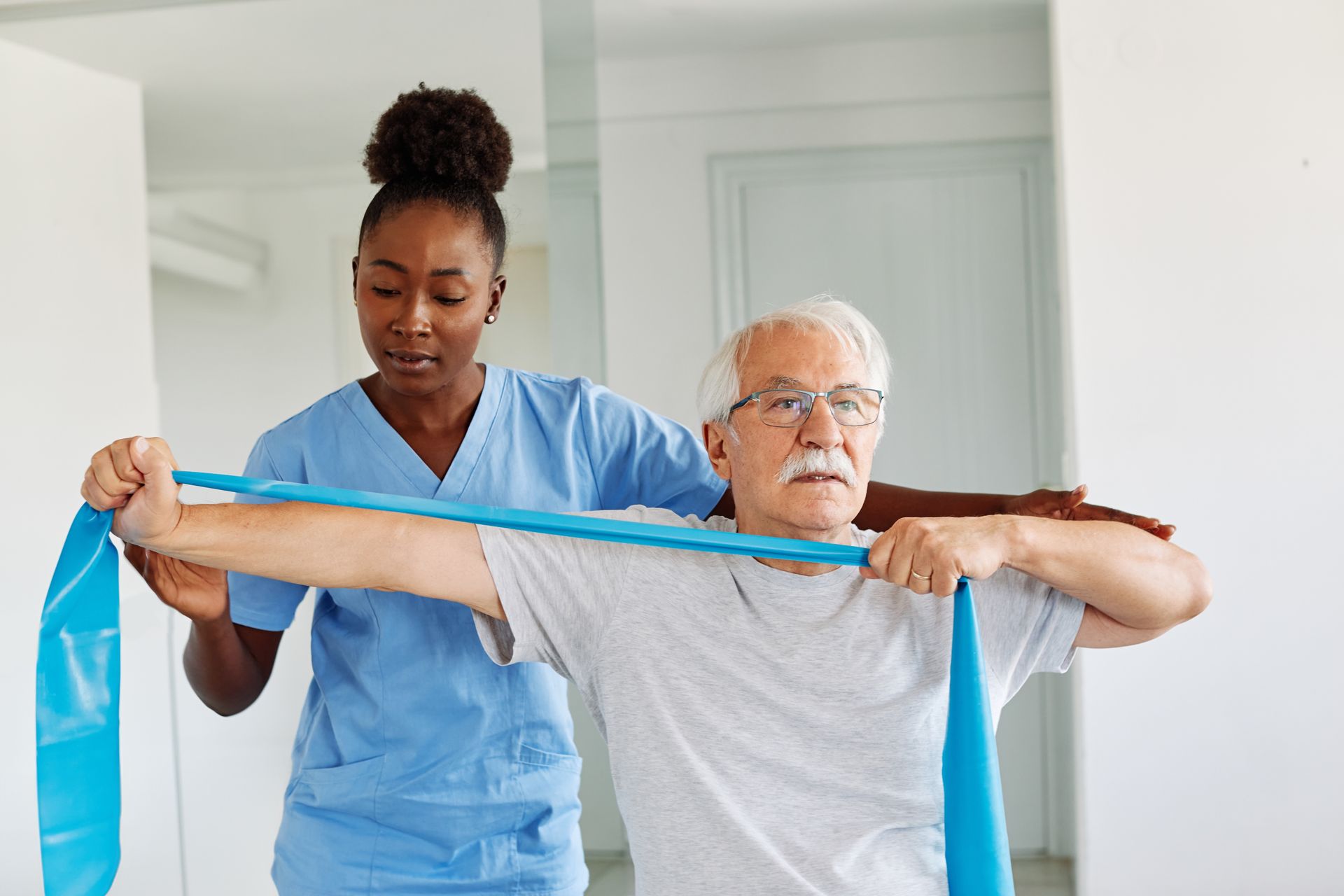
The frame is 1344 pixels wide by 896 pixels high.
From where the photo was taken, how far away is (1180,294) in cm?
272

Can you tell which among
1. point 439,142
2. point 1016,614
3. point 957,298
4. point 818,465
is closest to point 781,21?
point 957,298

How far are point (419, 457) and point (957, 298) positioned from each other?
224 centimetres

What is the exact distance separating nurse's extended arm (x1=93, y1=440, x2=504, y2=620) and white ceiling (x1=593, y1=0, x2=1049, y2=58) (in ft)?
7.33

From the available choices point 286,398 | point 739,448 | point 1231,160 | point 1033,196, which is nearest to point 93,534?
point 739,448

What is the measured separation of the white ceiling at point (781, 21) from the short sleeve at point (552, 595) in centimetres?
218

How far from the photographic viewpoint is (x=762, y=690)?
135 cm

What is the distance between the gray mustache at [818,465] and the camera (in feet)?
4.51

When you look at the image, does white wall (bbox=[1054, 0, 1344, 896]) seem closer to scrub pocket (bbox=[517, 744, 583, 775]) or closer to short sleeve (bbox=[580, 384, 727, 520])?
short sleeve (bbox=[580, 384, 727, 520])

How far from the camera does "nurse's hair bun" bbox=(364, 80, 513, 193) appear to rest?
161 cm

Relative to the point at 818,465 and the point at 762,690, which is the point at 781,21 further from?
the point at 762,690

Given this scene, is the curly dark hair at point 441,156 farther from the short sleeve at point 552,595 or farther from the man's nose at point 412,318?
the short sleeve at point 552,595

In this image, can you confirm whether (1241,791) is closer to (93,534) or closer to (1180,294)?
(1180,294)

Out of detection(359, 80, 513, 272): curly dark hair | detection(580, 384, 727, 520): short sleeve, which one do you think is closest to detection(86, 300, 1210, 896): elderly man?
detection(580, 384, 727, 520): short sleeve

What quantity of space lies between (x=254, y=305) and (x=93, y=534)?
1.53m
